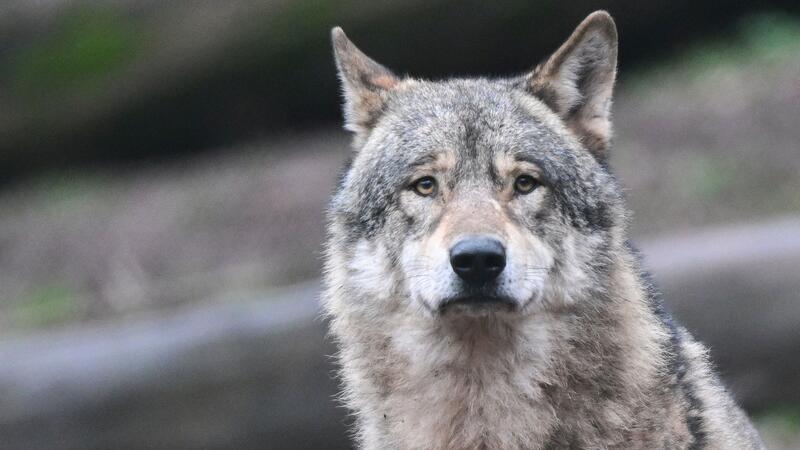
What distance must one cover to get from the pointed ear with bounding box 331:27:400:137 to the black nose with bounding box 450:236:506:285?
4.40ft

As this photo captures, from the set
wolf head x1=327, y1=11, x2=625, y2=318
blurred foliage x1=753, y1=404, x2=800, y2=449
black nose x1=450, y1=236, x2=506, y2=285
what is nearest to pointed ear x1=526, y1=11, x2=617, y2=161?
wolf head x1=327, y1=11, x2=625, y2=318

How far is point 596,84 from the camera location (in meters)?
6.20

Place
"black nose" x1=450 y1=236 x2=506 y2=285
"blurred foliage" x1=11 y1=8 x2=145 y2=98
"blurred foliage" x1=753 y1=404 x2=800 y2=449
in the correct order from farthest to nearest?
1. "blurred foliage" x1=11 y1=8 x2=145 y2=98
2. "blurred foliage" x1=753 y1=404 x2=800 y2=449
3. "black nose" x1=450 y1=236 x2=506 y2=285

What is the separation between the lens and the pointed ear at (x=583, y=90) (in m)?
6.14

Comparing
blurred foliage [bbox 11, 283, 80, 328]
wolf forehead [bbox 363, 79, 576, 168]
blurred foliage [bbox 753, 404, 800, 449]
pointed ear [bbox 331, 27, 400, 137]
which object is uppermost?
pointed ear [bbox 331, 27, 400, 137]

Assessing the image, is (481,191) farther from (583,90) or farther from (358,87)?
(358,87)

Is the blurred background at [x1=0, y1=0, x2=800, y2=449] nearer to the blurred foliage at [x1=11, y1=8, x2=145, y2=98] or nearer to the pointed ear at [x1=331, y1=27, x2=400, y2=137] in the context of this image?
the blurred foliage at [x1=11, y1=8, x2=145, y2=98]

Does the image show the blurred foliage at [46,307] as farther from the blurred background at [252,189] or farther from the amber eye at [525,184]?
the amber eye at [525,184]

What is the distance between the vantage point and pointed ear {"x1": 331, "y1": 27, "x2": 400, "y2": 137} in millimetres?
6480

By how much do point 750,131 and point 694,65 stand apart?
1748 millimetres

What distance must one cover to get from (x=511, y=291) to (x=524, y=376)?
0.47 metres

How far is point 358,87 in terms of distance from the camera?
21.3ft

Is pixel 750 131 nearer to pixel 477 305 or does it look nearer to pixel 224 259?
pixel 224 259

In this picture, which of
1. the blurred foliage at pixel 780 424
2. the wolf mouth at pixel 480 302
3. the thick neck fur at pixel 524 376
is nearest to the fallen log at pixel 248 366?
the blurred foliage at pixel 780 424
